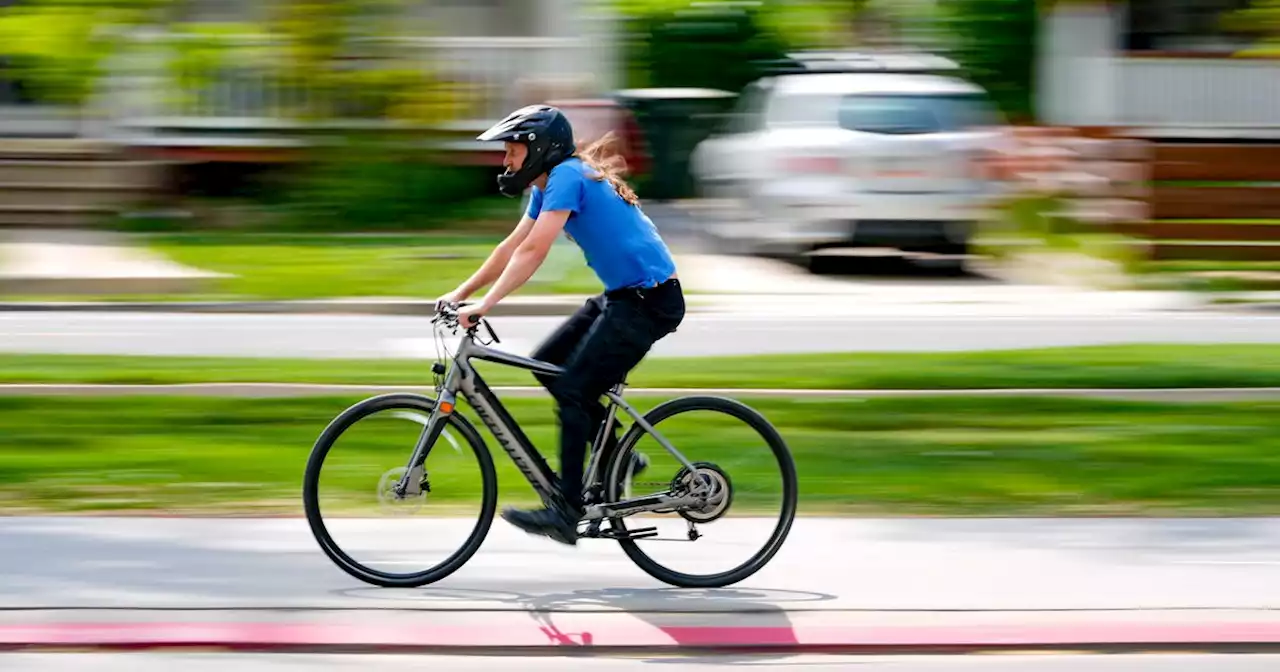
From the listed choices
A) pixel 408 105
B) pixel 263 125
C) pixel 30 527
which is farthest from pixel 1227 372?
pixel 263 125

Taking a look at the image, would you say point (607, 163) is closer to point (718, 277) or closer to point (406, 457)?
point (406, 457)

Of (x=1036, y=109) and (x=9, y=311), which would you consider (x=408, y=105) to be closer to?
(x=9, y=311)

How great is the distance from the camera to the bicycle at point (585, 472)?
20.9 feet

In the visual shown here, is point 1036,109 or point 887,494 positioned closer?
point 887,494

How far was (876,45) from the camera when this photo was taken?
13.8 meters

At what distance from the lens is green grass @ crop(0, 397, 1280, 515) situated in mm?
7930

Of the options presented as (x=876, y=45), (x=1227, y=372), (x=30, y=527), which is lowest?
(x=1227, y=372)

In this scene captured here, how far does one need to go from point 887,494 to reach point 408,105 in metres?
7.59

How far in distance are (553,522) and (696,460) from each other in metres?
0.53

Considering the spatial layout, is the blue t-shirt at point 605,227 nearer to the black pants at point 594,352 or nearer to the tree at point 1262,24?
the black pants at point 594,352

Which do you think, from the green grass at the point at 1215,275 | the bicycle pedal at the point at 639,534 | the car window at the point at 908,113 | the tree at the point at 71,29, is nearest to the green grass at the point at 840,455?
the bicycle pedal at the point at 639,534

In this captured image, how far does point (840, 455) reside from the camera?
29.5 ft

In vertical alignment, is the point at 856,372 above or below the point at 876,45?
below

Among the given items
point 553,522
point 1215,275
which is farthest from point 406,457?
point 1215,275
